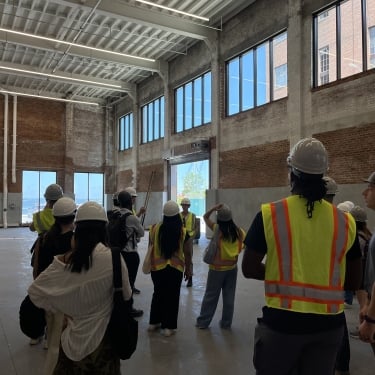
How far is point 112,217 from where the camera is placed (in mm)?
5332

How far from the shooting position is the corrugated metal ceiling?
42.8 feet

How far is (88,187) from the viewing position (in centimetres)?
2442

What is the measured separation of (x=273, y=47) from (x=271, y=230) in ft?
39.5

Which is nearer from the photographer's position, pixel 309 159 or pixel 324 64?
pixel 309 159

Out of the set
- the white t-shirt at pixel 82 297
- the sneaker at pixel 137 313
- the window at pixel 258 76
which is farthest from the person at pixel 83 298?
the window at pixel 258 76

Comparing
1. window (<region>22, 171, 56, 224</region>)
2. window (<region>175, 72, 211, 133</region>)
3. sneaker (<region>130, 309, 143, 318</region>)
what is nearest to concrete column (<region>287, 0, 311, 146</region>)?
window (<region>175, 72, 211, 133</region>)

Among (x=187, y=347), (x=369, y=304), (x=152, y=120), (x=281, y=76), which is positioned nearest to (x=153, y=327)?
(x=187, y=347)

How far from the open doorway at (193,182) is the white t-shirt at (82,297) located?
13816 mm

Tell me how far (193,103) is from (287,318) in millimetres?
15781

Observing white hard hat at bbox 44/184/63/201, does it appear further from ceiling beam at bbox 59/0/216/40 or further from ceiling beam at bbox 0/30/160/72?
ceiling beam at bbox 0/30/160/72

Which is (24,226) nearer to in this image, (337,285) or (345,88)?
(345,88)

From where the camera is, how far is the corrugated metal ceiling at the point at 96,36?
13.0m

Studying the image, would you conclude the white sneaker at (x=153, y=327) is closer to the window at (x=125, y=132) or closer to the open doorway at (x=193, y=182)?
the open doorway at (x=193, y=182)

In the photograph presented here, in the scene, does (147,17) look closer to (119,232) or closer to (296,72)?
(296,72)
